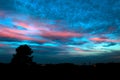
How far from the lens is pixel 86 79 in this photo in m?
30.8

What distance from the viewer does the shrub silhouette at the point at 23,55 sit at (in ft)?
178

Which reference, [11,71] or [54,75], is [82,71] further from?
[11,71]

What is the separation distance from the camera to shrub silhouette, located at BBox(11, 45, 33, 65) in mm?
54406

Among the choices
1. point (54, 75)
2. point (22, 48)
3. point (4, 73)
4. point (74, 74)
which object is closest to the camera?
point (4, 73)

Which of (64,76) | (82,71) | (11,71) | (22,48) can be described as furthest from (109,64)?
(22,48)

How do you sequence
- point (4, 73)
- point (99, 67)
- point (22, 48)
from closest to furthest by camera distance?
1. point (4, 73)
2. point (99, 67)
3. point (22, 48)

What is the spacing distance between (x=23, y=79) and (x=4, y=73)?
2.45 meters

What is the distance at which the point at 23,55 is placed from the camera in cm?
5584

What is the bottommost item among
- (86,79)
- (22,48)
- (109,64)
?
(86,79)

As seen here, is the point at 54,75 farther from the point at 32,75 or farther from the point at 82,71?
the point at 82,71

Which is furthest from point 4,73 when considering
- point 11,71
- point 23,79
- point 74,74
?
point 74,74

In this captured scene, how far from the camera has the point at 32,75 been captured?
983 inches

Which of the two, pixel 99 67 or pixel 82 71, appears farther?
pixel 82 71

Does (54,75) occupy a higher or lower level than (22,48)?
lower
